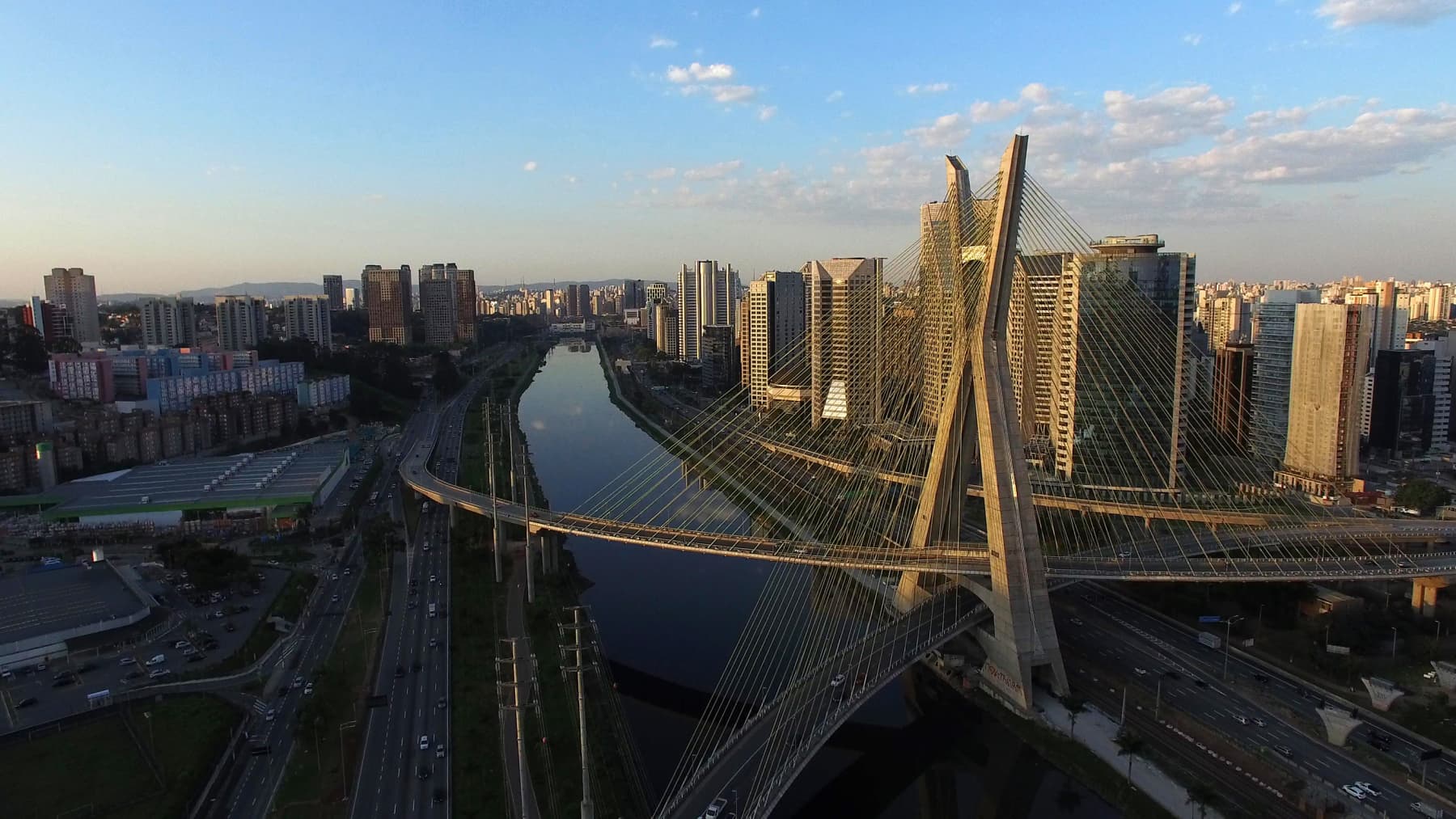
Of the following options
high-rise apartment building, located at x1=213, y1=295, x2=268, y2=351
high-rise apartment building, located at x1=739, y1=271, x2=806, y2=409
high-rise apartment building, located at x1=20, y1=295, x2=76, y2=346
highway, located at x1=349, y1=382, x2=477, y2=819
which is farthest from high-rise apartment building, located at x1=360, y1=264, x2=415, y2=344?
highway, located at x1=349, y1=382, x2=477, y2=819

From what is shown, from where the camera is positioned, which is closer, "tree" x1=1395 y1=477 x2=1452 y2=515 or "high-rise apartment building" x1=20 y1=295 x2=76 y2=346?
"tree" x1=1395 y1=477 x2=1452 y2=515

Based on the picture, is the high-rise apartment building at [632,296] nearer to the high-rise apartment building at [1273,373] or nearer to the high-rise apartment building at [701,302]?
the high-rise apartment building at [701,302]

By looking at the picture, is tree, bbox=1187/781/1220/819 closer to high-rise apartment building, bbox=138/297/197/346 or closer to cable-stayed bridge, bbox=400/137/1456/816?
cable-stayed bridge, bbox=400/137/1456/816

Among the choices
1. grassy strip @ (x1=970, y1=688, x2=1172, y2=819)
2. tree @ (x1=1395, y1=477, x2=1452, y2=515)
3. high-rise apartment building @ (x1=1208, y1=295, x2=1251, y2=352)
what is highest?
high-rise apartment building @ (x1=1208, y1=295, x2=1251, y2=352)

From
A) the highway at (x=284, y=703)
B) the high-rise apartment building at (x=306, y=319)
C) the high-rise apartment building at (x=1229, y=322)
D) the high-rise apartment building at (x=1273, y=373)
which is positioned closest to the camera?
the highway at (x=284, y=703)

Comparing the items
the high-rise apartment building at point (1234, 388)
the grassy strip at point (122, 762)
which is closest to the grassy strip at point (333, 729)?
the grassy strip at point (122, 762)

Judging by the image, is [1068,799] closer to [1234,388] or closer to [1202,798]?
[1202,798]
